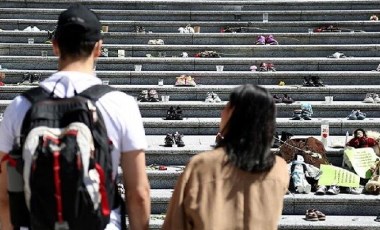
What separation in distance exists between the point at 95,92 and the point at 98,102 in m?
0.04

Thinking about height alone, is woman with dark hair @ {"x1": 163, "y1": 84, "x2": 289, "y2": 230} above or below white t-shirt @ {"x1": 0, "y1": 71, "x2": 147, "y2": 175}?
below

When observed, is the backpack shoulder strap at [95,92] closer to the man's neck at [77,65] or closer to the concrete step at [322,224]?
the man's neck at [77,65]

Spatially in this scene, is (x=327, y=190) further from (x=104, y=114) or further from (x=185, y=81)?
(x=104, y=114)

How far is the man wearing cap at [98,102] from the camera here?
216 cm

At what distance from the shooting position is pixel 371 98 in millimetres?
7797

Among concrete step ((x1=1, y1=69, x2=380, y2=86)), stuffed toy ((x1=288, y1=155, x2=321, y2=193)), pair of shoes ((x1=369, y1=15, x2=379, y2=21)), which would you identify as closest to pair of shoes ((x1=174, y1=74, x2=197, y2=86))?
concrete step ((x1=1, y1=69, x2=380, y2=86))

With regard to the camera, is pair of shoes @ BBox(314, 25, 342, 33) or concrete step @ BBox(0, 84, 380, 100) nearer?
concrete step @ BBox(0, 84, 380, 100)

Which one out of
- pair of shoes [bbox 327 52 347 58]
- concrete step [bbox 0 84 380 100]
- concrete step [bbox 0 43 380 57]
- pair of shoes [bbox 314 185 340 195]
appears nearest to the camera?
pair of shoes [bbox 314 185 340 195]

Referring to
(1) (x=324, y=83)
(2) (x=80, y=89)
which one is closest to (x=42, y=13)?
(1) (x=324, y=83)

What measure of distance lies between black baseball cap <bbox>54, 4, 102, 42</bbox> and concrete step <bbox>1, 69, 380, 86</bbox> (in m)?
6.29

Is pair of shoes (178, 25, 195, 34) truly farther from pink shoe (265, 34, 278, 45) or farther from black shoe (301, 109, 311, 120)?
black shoe (301, 109, 311, 120)

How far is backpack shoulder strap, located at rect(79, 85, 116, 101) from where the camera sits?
7.05ft

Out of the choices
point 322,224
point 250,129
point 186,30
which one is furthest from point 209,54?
point 250,129

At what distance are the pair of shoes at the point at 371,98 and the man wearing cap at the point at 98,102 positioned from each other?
6.02 m
